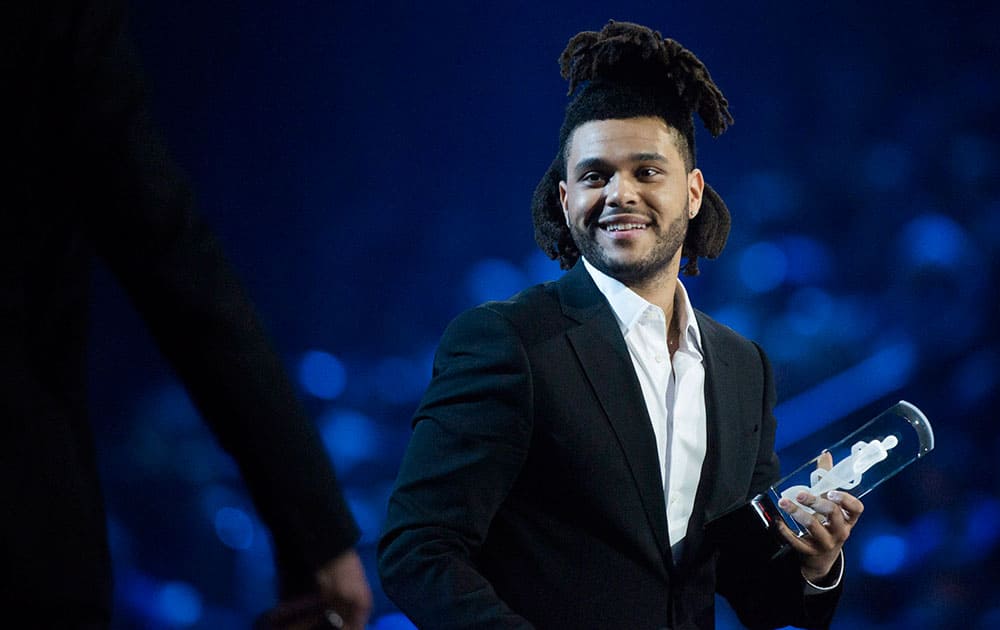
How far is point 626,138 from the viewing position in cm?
150

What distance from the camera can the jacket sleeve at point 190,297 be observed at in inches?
21.5

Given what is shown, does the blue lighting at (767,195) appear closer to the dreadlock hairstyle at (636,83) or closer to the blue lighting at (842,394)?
the blue lighting at (842,394)

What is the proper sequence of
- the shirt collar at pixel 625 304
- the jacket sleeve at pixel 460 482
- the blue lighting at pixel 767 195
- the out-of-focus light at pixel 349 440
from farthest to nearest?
the blue lighting at pixel 767 195 < the out-of-focus light at pixel 349 440 < the shirt collar at pixel 625 304 < the jacket sleeve at pixel 460 482

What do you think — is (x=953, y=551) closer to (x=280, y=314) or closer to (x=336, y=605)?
(x=280, y=314)

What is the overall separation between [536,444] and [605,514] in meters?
0.13

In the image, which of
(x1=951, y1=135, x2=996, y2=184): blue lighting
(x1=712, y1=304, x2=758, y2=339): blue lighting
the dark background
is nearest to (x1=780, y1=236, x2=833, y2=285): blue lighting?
the dark background

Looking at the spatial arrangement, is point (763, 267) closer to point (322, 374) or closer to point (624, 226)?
point (624, 226)

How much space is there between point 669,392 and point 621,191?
1.03 feet

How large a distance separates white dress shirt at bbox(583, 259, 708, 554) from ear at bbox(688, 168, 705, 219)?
0.23 meters

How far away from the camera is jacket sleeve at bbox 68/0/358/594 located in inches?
21.5

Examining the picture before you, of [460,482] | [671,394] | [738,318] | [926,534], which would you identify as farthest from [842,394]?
[460,482]

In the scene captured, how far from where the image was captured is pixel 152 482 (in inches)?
78.5

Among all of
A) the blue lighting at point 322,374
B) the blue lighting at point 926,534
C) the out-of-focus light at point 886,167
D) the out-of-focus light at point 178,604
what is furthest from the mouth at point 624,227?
the blue lighting at point 926,534

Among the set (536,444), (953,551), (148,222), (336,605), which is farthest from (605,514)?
(953,551)
